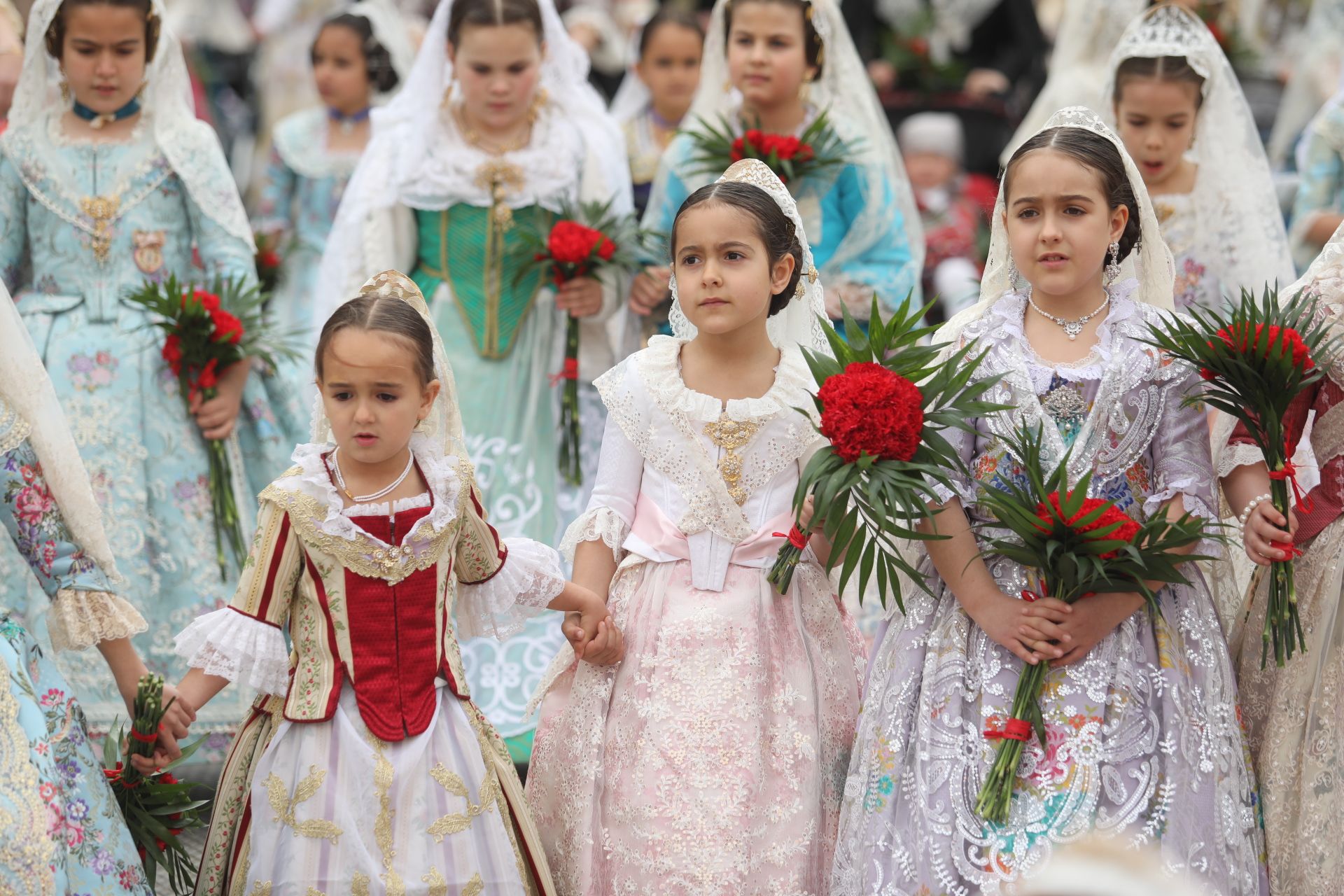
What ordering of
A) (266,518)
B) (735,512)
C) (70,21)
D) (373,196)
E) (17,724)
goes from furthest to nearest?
1. (373,196)
2. (70,21)
3. (735,512)
4. (266,518)
5. (17,724)

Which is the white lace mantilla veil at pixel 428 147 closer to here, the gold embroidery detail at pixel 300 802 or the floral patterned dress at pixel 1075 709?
the floral patterned dress at pixel 1075 709

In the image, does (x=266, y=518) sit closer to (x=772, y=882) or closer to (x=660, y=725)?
(x=660, y=725)

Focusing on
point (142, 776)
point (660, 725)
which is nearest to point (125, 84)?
point (142, 776)

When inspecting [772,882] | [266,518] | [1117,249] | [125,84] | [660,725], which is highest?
[125,84]

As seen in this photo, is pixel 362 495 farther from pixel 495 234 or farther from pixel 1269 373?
pixel 495 234

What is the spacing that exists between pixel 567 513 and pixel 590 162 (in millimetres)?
1455

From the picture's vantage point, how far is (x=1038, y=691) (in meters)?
4.51

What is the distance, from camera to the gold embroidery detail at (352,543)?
4.41 meters

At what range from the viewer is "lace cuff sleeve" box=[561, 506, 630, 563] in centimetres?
498

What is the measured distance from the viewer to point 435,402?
4.75m

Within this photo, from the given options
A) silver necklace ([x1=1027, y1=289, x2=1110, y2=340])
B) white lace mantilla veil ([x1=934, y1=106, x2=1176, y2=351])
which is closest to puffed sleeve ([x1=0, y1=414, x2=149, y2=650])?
white lace mantilla veil ([x1=934, y1=106, x2=1176, y2=351])

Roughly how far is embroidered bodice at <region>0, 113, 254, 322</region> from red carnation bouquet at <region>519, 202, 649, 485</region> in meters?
1.21

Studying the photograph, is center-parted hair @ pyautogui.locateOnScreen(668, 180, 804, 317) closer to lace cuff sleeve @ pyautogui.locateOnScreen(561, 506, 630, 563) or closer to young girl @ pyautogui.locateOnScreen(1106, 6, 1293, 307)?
lace cuff sleeve @ pyautogui.locateOnScreen(561, 506, 630, 563)

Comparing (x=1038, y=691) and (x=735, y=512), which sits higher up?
(x=735, y=512)
